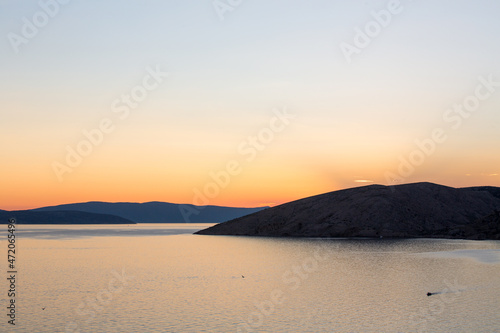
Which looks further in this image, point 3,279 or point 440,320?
point 3,279

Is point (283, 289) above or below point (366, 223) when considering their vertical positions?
below

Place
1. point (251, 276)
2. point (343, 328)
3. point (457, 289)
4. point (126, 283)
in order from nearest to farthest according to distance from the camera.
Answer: point (343, 328) < point (457, 289) < point (126, 283) < point (251, 276)

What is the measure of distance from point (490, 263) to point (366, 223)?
102281 millimetres

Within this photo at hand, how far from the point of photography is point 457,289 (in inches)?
2231

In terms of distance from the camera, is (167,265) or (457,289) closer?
(457,289)

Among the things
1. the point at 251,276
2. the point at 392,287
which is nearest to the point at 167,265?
the point at 251,276

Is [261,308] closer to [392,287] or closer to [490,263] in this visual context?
[392,287]

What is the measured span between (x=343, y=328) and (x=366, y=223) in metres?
151

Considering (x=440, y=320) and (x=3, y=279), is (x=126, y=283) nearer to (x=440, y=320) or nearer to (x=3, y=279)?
(x=3, y=279)

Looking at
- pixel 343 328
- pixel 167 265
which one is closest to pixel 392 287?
pixel 343 328

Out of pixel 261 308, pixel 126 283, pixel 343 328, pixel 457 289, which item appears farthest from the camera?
pixel 126 283

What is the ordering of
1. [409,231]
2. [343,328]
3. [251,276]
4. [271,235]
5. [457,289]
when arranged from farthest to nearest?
[271,235] → [409,231] → [251,276] → [457,289] → [343,328]

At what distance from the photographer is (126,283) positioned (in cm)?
6456

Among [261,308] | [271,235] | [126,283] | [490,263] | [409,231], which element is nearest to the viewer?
[261,308]
